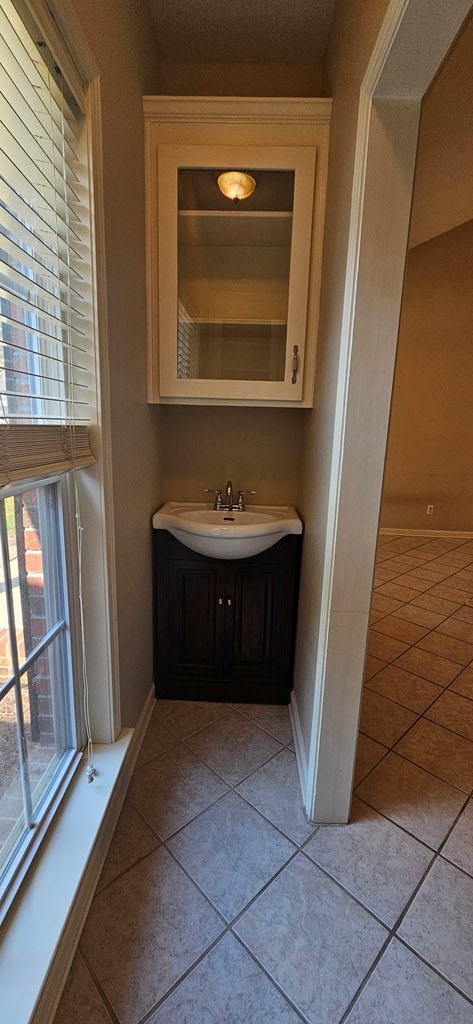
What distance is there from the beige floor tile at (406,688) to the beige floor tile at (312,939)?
38.0 inches

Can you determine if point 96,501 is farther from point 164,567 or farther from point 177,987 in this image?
point 177,987

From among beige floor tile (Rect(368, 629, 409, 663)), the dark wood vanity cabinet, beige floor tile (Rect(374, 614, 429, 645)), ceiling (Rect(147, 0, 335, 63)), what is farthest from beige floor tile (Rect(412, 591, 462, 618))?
ceiling (Rect(147, 0, 335, 63))

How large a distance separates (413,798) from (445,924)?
391mm

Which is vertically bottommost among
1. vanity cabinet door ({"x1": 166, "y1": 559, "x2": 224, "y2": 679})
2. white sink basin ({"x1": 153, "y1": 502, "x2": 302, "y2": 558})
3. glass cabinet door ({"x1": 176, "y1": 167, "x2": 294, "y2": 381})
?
vanity cabinet door ({"x1": 166, "y1": 559, "x2": 224, "y2": 679})

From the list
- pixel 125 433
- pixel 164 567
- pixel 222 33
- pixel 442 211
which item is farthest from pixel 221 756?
pixel 222 33

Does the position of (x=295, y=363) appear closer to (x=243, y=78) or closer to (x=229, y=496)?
(x=229, y=496)

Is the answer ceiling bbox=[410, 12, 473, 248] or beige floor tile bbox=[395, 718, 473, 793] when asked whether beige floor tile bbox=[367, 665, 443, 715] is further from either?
ceiling bbox=[410, 12, 473, 248]

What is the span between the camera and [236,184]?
157 cm

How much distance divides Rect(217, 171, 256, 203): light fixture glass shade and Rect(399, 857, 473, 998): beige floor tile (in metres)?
2.34

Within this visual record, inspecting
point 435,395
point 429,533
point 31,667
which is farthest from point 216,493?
point 429,533

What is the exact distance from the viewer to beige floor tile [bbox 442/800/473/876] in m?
1.25

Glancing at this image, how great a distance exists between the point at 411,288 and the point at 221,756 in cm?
463

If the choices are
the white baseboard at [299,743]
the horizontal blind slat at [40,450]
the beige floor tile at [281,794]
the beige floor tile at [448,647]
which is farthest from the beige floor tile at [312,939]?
the beige floor tile at [448,647]

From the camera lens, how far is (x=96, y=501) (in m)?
1.18
